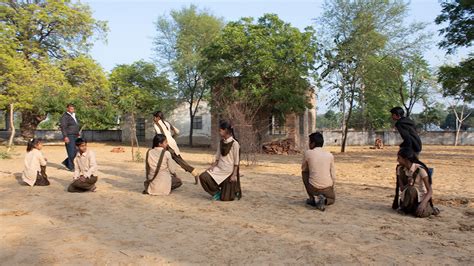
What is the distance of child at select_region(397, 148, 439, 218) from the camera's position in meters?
5.32

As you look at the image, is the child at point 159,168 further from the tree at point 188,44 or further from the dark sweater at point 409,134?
the tree at point 188,44

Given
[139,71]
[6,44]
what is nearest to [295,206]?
[6,44]

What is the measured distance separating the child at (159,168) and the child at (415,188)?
3.95 m

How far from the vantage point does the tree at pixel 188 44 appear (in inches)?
1092

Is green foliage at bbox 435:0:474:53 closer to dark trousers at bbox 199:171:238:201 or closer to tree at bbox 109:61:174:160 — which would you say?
dark trousers at bbox 199:171:238:201

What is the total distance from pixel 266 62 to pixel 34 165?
12552 millimetres

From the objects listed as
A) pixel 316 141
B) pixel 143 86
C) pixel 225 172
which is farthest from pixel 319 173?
pixel 143 86

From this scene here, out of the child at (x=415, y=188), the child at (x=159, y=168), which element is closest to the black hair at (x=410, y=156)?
the child at (x=415, y=188)

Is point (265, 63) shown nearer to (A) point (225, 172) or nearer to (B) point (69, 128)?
(B) point (69, 128)

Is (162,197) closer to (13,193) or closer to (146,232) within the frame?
(146,232)

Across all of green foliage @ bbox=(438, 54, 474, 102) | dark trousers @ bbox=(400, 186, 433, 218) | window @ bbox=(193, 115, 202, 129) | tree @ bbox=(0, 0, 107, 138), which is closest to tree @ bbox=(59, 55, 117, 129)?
tree @ bbox=(0, 0, 107, 138)

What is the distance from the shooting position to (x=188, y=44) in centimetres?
2786

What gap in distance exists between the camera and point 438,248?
4.03 m

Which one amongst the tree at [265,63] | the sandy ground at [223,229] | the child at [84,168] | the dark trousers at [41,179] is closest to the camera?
the sandy ground at [223,229]
